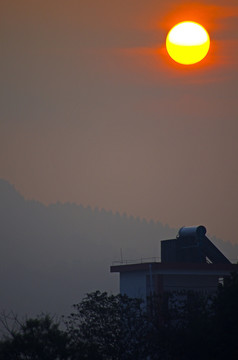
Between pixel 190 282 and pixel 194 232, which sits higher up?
pixel 194 232

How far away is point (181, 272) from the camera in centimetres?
5628

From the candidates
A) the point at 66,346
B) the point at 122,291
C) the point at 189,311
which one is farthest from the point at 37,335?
the point at 122,291

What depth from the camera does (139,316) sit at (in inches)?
1753

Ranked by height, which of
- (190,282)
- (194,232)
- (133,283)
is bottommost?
(133,283)

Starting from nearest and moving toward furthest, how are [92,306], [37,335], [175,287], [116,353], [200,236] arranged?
[37,335] < [116,353] < [92,306] < [175,287] < [200,236]

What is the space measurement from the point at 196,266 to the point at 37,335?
2445 cm

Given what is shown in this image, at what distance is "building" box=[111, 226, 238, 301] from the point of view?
54.9 metres

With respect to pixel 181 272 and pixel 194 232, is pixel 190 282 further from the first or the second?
pixel 194 232

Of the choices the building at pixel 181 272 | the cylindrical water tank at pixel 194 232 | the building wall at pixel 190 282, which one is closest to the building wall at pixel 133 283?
the building at pixel 181 272

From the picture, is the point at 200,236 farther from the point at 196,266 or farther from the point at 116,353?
the point at 116,353

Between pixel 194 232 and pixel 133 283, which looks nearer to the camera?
pixel 133 283

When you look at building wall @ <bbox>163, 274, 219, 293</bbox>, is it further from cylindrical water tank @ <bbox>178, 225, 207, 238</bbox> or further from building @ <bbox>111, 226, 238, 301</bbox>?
cylindrical water tank @ <bbox>178, 225, 207, 238</bbox>

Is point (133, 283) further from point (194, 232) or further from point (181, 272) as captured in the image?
point (194, 232)

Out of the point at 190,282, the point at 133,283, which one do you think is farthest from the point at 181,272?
the point at 133,283
